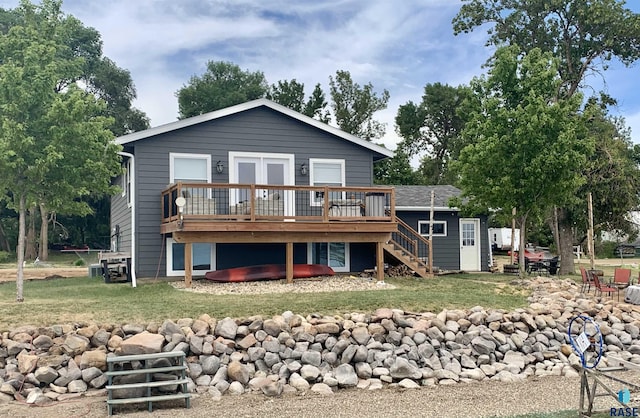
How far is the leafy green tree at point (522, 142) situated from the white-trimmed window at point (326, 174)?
12.6 feet

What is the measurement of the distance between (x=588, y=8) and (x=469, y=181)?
323 inches

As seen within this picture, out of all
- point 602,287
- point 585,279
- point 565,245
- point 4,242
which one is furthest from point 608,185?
point 4,242

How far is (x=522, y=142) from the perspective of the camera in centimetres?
1627

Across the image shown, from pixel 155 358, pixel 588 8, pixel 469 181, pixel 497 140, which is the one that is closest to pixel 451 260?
pixel 469 181

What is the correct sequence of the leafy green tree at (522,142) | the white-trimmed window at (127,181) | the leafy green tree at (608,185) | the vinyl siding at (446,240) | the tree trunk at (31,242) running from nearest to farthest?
the white-trimmed window at (127,181), the leafy green tree at (522,142), the leafy green tree at (608,185), the vinyl siding at (446,240), the tree trunk at (31,242)

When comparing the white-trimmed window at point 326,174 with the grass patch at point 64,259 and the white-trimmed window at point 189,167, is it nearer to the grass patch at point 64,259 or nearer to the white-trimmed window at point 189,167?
the white-trimmed window at point 189,167

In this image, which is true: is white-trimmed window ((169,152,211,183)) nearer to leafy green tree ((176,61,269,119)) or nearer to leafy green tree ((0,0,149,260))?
leafy green tree ((0,0,149,260))

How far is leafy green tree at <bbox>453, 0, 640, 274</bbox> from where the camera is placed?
2030 centimetres

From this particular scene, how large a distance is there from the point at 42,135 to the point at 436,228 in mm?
12881

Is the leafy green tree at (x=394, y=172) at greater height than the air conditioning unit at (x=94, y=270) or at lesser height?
greater

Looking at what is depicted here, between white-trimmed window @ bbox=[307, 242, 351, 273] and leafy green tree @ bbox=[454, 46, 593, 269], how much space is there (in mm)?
4260

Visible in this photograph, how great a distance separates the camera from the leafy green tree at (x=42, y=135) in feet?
37.7

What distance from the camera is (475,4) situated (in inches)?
886

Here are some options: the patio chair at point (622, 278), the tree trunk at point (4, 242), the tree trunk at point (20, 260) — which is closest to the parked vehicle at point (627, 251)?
the patio chair at point (622, 278)
